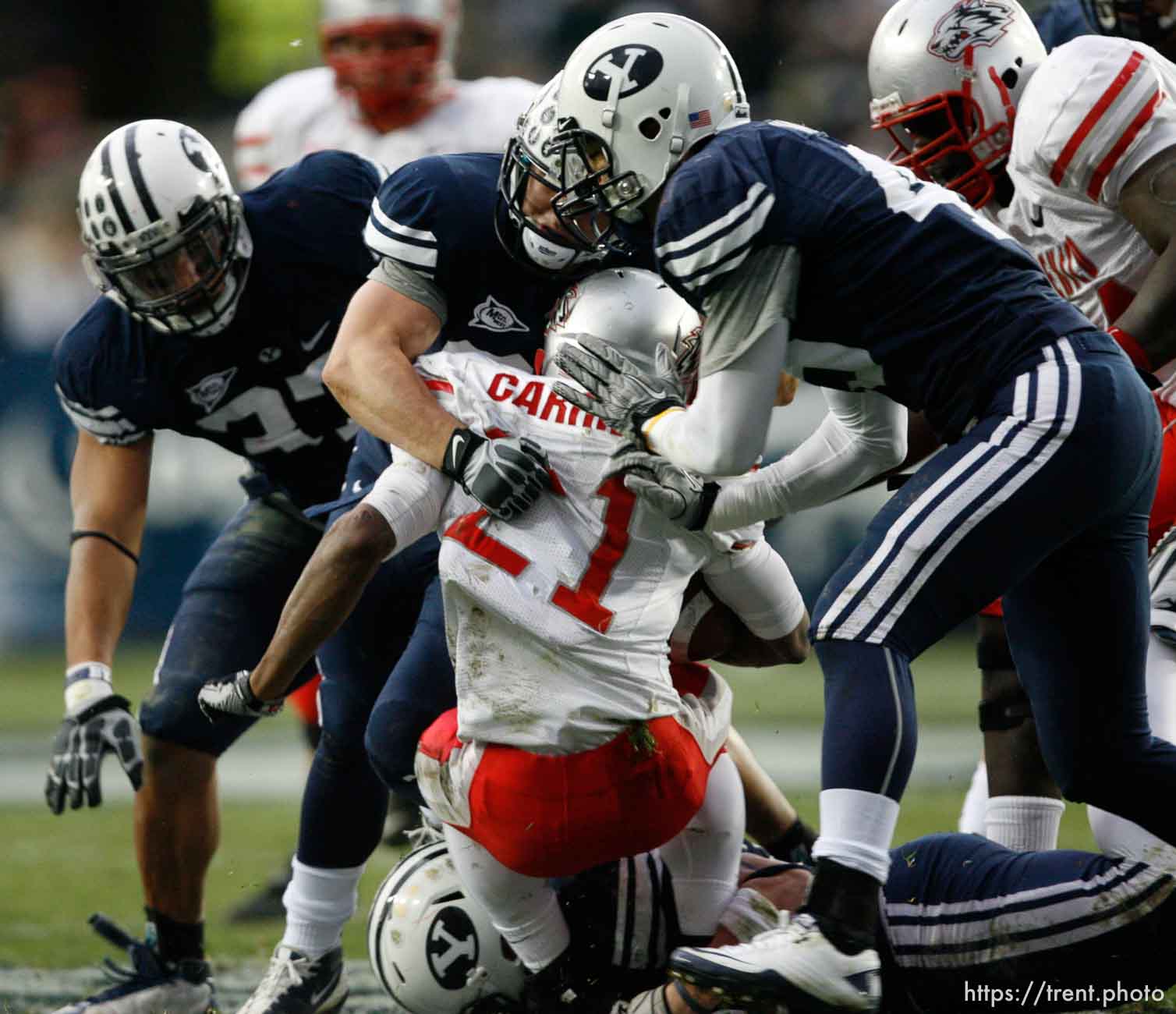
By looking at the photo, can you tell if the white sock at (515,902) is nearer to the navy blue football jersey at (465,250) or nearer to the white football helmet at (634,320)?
the white football helmet at (634,320)

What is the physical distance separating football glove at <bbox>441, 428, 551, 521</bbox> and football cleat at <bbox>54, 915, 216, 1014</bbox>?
1.39 meters

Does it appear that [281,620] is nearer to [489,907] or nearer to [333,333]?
[489,907]

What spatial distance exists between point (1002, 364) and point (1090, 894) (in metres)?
0.80

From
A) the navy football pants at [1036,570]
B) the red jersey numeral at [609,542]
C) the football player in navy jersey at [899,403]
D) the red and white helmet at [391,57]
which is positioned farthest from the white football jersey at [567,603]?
the red and white helmet at [391,57]

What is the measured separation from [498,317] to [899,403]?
38.8 inches

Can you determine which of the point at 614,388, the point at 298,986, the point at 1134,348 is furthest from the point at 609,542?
the point at 298,986

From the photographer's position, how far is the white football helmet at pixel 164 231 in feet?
11.9

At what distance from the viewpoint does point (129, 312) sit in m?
3.76

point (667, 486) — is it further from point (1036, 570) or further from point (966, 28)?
point (966, 28)

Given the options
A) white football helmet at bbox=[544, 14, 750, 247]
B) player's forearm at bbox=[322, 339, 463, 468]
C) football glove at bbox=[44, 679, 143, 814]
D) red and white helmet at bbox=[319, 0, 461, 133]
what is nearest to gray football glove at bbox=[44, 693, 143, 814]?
football glove at bbox=[44, 679, 143, 814]

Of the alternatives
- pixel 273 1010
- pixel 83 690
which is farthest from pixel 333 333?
pixel 273 1010

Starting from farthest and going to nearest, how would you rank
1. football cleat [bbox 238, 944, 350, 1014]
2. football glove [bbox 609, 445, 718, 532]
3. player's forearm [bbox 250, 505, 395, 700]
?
1. football cleat [bbox 238, 944, 350, 1014]
2. player's forearm [bbox 250, 505, 395, 700]
3. football glove [bbox 609, 445, 718, 532]

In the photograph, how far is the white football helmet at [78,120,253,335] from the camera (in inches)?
143

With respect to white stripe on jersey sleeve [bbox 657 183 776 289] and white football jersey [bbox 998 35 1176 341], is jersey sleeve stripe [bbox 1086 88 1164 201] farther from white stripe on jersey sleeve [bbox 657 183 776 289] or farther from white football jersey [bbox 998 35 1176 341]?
white stripe on jersey sleeve [bbox 657 183 776 289]
